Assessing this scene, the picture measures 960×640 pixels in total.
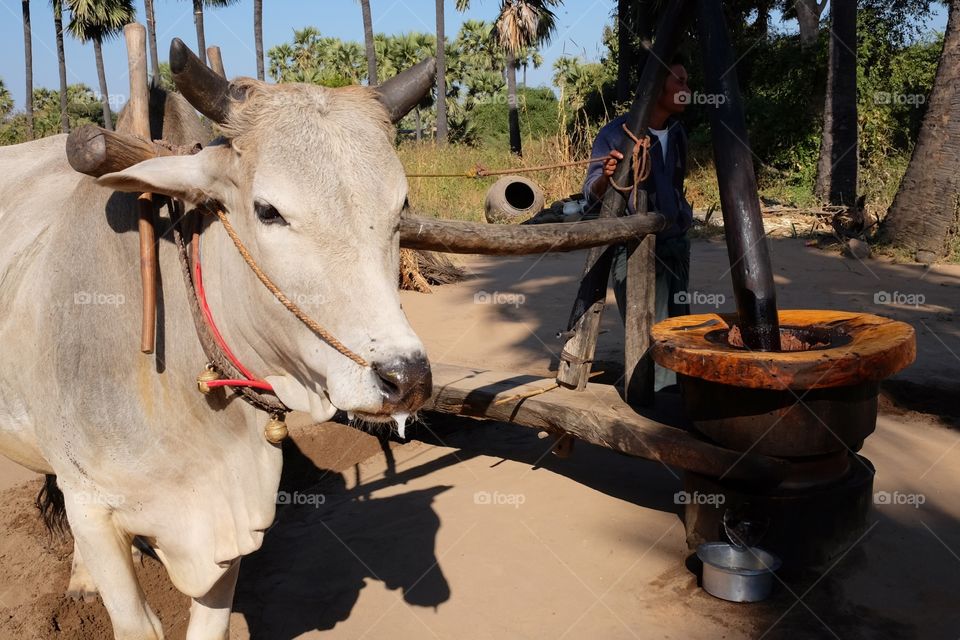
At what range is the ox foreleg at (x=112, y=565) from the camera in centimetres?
238

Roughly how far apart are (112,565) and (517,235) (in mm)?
1970

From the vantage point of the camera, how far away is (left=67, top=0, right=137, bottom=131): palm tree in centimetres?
2700

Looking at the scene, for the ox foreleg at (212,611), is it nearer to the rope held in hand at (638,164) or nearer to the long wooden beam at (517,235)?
the long wooden beam at (517,235)

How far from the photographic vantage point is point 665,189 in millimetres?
4523

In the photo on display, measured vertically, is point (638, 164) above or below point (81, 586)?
above

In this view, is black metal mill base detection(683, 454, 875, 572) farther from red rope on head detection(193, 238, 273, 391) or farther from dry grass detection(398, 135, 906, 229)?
dry grass detection(398, 135, 906, 229)

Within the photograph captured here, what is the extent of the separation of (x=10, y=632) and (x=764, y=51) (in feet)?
60.8

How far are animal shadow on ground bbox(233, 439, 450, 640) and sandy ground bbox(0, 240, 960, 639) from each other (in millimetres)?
10

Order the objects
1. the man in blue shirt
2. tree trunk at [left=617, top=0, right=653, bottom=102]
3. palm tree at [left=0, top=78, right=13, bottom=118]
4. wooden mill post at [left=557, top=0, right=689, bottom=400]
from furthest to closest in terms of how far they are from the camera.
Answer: palm tree at [left=0, top=78, right=13, bottom=118], tree trunk at [left=617, top=0, right=653, bottom=102], the man in blue shirt, wooden mill post at [left=557, top=0, right=689, bottom=400]

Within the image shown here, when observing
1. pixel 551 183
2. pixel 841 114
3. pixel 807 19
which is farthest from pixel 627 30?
pixel 841 114

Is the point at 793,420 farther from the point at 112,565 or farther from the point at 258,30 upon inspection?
the point at 258,30

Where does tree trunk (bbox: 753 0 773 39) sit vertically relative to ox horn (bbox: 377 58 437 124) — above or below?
above

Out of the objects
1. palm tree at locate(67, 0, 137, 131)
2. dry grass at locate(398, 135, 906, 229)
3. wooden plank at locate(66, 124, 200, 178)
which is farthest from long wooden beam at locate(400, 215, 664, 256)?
palm tree at locate(67, 0, 137, 131)

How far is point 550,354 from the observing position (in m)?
6.56
